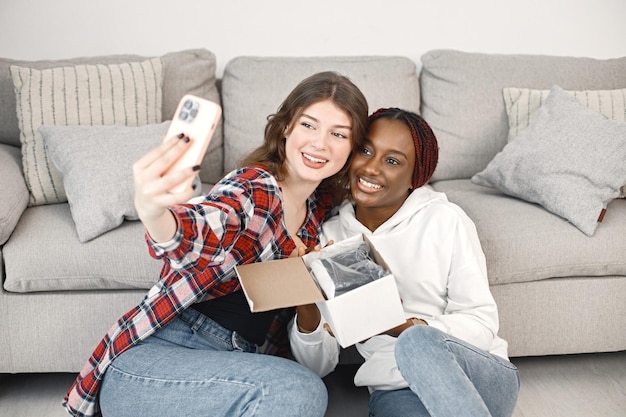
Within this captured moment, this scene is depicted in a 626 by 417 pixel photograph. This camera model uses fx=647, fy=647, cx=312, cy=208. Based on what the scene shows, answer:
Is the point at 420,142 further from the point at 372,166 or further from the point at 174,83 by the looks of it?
the point at 174,83

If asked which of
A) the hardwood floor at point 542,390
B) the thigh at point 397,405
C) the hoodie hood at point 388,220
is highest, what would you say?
the hoodie hood at point 388,220

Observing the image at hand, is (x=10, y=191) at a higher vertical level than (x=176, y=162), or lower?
lower

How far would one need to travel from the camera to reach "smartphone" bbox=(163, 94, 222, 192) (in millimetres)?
966

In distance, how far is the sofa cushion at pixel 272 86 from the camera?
2354mm

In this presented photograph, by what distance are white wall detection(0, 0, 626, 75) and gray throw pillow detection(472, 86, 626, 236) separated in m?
0.73

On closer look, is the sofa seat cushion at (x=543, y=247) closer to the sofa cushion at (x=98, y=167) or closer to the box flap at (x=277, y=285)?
the box flap at (x=277, y=285)

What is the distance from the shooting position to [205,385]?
4.09 feet

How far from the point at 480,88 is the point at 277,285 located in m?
1.53

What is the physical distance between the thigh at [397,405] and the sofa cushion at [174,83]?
1177 millimetres

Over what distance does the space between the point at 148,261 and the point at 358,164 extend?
66 cm

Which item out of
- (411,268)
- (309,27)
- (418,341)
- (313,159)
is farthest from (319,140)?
(309,27)

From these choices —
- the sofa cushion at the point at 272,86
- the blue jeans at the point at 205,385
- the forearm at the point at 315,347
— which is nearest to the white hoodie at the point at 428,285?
the forearm at the point at 315,347

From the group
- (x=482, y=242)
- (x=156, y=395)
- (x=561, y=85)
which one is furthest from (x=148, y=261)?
(x=561, y=85)

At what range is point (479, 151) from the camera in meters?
2.42
